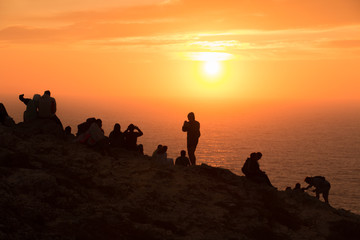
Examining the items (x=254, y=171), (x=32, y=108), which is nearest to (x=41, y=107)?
(x=32, y=108)

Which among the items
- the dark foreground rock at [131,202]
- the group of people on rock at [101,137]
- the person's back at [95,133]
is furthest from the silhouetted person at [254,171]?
the person's back at [95,133]

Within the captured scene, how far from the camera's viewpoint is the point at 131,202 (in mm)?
13055

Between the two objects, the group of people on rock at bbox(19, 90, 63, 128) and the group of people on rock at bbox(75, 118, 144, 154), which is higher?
the group of people on rock at bbox(19, 90, 63, 128)

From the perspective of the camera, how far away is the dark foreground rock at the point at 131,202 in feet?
36.0

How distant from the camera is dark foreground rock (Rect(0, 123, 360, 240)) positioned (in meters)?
11.0

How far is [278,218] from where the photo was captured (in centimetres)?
1416

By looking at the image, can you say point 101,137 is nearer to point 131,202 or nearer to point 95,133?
point 95,133

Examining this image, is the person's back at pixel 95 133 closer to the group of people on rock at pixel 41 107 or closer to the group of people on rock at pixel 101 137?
the group of people on rock at pixel 101 137

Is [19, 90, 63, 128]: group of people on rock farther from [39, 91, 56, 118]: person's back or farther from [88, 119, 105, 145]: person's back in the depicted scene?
[88, 119, 105, 145]: person's back

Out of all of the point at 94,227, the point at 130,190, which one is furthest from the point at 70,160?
the point at 94,227

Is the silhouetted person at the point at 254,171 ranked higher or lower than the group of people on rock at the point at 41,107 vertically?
lower

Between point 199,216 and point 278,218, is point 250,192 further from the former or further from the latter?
point 199,216

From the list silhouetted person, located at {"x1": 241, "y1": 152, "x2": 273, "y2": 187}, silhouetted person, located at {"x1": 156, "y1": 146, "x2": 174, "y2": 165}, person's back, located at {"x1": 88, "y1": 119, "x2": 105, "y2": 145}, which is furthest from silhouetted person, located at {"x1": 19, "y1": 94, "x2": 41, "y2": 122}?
silhouetted person, located at {"x1": 241, "y1": 152, "x2": 273, "y2": 187}

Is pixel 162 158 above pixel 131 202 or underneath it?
above
